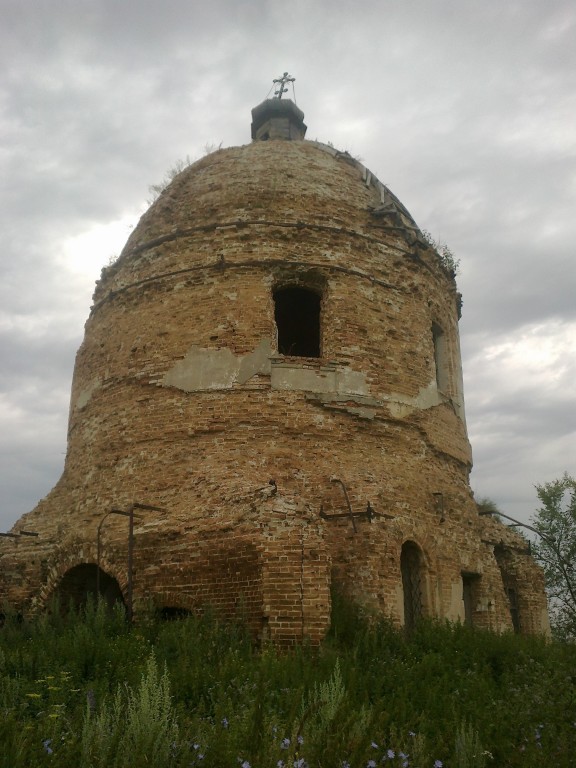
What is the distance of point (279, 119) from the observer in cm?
1577

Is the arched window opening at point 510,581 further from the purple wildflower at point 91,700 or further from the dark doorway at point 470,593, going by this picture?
the purple wildflower at point 91,700

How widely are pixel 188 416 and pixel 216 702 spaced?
15.0 ft

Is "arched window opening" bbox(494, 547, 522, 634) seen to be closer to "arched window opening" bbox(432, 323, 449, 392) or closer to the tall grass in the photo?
"arched window opening" bbox(432, 323, 449, 392)

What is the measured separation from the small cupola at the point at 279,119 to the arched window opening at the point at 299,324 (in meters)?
4.71

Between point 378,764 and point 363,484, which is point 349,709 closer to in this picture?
point 378,764

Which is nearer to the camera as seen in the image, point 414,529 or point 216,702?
point 216,702

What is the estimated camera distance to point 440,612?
9.12m

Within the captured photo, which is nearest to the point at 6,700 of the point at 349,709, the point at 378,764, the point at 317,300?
the point at 349,709

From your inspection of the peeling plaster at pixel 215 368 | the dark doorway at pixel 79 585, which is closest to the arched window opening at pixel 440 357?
the peeling plaster at pixel 215 368

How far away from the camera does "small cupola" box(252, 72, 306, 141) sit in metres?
15.6

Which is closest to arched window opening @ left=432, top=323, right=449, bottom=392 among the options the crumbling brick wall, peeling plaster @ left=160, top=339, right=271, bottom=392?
the crumbling brick wall

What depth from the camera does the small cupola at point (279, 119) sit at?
1563 cm

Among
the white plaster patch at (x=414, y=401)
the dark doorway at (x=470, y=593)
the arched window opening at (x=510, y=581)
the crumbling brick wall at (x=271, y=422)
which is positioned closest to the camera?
the crumbling brick wall at (x=271, y=422)

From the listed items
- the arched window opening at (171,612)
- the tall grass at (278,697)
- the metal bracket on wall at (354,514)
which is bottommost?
the tall grass at (278,697)
